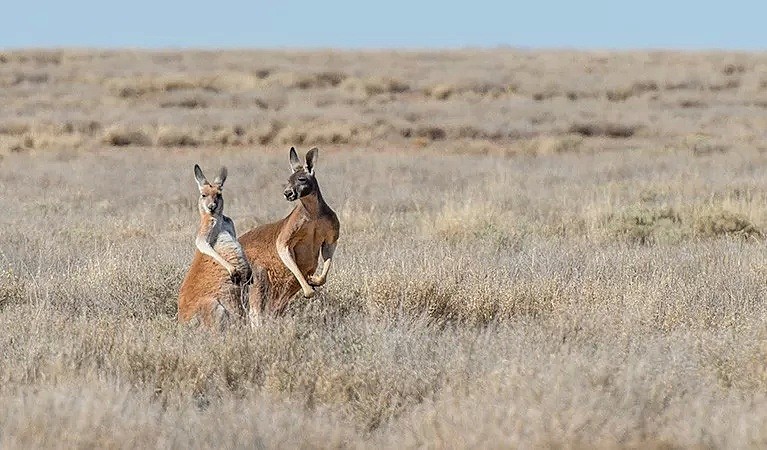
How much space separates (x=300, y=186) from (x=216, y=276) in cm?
75

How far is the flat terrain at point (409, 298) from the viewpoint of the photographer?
5.00 m

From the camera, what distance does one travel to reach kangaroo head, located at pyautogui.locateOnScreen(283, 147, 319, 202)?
7180mm

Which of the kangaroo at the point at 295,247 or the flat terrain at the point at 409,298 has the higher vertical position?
the kangaroo at the point at 295,247

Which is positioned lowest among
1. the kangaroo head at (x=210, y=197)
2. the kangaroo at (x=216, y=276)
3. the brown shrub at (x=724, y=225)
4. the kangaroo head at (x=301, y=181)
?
the brown shrub at (x=724, y=225)

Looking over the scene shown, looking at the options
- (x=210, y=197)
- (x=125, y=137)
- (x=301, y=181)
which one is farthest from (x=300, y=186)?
(x=125, y=137)

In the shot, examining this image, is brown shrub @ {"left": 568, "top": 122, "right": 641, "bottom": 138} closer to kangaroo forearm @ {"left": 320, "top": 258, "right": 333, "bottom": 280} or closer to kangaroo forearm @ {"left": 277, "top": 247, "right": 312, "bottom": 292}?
kangaroo forearm @ {"left": 320, "top": 258, "right": 333, "bottom": 280}

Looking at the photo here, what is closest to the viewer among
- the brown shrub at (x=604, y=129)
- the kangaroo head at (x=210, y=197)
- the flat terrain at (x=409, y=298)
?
the flat terrain at (x=409, y=298)

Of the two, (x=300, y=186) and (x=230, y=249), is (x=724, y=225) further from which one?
(x=230, y=249)

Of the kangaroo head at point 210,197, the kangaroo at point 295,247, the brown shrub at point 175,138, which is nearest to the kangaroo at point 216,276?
the kangaroo head at point 210,197

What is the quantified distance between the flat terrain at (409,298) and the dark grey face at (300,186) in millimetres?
811

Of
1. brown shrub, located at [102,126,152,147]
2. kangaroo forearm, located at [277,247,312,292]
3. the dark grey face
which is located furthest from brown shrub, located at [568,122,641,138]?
kangaroo forearm, located at [277,247,312,292]

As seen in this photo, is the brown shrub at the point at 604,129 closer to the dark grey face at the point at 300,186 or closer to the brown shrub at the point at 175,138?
the brown shrub at the point at 175,138

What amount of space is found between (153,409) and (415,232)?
8028 mm

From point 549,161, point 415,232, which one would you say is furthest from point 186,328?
point 549,161
